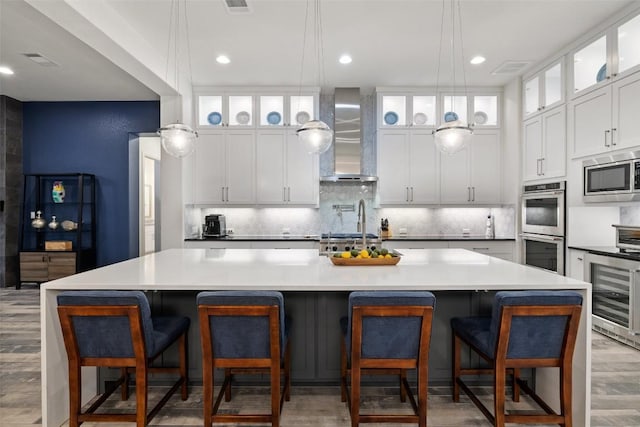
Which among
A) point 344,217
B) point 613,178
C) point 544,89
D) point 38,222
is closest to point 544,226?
point 613,178

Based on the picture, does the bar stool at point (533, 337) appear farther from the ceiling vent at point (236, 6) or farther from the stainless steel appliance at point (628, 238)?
the ceiling vent at point (236, 6)

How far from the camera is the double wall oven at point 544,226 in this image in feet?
13.6

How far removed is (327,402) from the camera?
2.40 meters

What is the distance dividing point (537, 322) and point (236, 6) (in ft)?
10.7

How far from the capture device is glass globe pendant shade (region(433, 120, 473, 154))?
9.45ft

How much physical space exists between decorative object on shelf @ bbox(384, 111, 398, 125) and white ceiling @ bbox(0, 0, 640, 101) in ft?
1.41

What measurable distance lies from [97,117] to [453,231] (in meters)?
6.00

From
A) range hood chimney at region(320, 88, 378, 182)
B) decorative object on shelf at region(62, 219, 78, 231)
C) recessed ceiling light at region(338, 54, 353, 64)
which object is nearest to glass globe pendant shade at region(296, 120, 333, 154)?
recessed ceiling light at region(338, 54, 353, 64)

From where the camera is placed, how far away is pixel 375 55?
4270 millimetres

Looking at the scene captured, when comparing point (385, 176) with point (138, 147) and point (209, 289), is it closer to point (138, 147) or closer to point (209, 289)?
point (209, 289)

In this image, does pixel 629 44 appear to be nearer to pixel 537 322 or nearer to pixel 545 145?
pixel 545 145

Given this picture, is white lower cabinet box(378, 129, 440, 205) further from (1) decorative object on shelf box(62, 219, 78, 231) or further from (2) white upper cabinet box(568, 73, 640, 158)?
(1) decorative object on shelf box(62, 219, 78, 231)

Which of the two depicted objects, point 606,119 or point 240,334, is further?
point 606,119

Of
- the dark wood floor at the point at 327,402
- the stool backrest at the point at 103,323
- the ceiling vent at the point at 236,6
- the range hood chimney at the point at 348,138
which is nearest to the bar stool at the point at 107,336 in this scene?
the stool backrest at the point at 103,323
